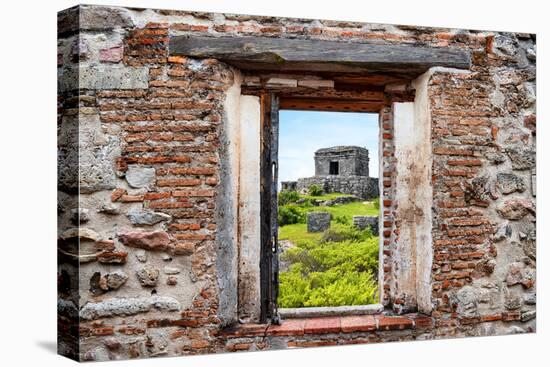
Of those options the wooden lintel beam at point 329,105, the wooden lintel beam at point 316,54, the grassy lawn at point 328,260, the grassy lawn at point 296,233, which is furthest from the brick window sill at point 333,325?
the wooden lintel beam at point 316,54

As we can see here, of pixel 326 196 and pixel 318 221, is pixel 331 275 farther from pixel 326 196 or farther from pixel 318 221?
pixel 326 196

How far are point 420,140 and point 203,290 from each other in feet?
6.84

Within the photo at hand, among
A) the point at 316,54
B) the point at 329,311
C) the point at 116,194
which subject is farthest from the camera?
the point at 329,311

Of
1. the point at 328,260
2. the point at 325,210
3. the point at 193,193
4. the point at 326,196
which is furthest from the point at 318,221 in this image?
the point at 193,193

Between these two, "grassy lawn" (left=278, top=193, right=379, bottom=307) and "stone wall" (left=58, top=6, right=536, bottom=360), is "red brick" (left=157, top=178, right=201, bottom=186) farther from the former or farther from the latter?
"grassy lawn" (left=278, top=193, right=379, bottom=307)

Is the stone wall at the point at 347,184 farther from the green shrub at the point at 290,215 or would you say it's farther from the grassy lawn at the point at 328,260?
the green shrub at the point at 290,215

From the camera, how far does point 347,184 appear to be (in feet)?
19.8

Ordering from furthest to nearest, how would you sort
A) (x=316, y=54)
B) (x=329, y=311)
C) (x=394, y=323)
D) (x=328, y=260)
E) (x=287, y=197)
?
(x=328, y=260), (x=287, y=197), (x=329, y=311), (x=394, y=323), (x=316, y=54)

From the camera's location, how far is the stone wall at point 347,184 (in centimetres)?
583

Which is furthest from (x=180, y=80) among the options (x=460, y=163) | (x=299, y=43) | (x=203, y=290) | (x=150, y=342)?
(x=460, y=163)

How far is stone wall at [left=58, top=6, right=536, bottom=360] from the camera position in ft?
15.9

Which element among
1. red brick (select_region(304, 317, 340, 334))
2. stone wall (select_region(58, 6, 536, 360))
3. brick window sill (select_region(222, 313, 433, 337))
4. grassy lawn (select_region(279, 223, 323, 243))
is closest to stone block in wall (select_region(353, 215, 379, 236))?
grassy lawn (select_region(279, 223, 323, 243))

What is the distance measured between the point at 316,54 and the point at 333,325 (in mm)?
2061

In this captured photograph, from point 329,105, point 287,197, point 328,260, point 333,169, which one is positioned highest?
point 329,105
